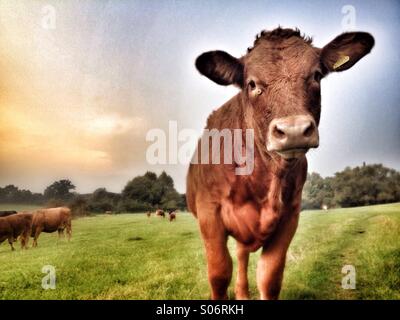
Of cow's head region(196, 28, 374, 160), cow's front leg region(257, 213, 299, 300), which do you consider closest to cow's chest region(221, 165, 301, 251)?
cow's front leg region(257, 213, 299, 300)

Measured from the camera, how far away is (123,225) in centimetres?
495

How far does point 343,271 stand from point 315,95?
2.21m

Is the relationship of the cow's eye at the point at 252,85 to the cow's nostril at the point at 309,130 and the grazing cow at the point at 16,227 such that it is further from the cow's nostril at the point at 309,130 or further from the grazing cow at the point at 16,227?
the grazing cow at the point at 16,227

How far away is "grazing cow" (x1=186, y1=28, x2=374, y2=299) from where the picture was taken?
3.66 m

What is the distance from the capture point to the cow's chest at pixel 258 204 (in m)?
4.09

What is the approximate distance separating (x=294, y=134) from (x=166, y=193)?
2.15 meters

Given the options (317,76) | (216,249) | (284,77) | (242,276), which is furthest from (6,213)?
(317,76)

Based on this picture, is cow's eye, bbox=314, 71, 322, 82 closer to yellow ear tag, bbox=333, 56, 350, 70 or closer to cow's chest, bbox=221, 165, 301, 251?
yellow ear tag, bbox=333, 56, 350, 70

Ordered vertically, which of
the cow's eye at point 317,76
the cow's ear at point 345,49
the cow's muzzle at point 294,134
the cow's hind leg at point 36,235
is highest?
the cow's ear at point 345,49

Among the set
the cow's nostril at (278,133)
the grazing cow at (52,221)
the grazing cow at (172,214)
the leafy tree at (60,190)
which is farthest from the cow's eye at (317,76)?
the grazing cow at (52,221)

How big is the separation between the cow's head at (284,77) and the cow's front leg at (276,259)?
2.96 ft

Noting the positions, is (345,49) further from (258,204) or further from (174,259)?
(174,259)
